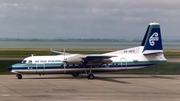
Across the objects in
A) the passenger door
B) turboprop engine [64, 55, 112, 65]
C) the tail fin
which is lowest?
the passenger door

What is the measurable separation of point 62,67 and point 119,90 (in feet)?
28.5

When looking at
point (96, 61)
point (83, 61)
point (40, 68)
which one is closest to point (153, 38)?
point (96, 61)

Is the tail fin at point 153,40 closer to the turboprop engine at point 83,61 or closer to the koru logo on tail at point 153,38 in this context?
the koru logo on tail at point 153,38

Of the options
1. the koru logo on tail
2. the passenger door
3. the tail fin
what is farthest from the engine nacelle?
the koru logo on tail

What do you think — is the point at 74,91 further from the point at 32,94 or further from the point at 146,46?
the point at 146,46

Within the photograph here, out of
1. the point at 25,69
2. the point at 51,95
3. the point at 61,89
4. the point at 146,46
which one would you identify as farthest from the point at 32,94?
the point at 146,46

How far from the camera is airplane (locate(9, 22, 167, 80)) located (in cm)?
2606

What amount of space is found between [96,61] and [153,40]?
7.22 m

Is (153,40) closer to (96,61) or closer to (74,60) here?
(96,61)

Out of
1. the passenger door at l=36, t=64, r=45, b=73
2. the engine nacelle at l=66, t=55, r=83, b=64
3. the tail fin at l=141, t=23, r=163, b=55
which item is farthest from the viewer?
the tail fin at l=141, t=23, r=163, b=55

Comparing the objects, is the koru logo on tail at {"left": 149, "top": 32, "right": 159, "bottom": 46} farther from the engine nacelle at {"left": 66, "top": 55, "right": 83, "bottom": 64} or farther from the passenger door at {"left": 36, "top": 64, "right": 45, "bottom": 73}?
the passenger door at {"left": 36, "top": 64, "right": 45, "bottom": 73}

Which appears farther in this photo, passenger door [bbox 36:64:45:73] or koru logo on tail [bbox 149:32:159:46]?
koru logo on tail [bbox 149:32:159:46]

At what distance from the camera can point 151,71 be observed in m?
35.4

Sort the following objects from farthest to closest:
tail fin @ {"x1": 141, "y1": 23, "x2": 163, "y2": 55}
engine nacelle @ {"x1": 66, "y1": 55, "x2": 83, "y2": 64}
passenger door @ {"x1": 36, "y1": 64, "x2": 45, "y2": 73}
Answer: tail fin @ {"x1": 141, "y1": 23, "x2": 163, "y2": 55} → passenger door @ {"x1": 36, "y1": 64, "x2": 45, "y2": 73} → engine nacelle @ {"x1": 66, "y1": 55, "x2": 83, "y2": 64}
